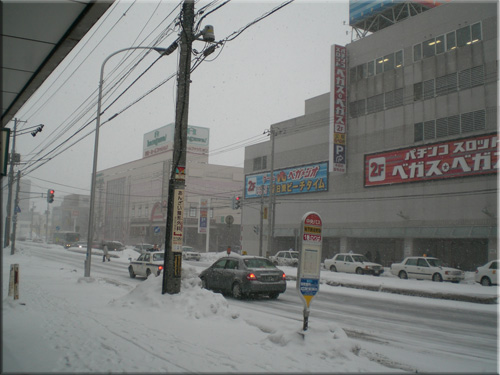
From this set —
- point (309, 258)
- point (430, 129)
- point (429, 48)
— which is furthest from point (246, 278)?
point (429, 48)

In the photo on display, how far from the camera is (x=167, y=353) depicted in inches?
260

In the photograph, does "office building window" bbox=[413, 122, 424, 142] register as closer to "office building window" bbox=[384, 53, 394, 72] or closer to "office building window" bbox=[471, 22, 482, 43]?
"office building window" bbox=[384, 53, 394, 72]

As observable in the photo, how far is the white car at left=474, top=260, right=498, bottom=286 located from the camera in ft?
74.7

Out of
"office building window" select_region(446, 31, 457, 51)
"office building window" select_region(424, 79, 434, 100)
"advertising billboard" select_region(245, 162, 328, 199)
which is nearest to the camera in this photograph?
"office building window" select_region(446, 31, 457, 51)

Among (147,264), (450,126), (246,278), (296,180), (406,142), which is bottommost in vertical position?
(147,264)

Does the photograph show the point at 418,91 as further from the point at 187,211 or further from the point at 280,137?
the point at 187,211

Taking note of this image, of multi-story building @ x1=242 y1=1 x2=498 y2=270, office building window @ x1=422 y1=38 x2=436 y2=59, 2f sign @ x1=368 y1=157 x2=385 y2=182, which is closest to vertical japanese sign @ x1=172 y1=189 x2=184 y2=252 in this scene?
multi-story building @ x1=242 y1=1 x2=498 y2=270

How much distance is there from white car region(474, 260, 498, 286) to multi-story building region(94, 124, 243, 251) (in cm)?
5445

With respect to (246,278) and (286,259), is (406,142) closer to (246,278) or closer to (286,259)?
(286,259)

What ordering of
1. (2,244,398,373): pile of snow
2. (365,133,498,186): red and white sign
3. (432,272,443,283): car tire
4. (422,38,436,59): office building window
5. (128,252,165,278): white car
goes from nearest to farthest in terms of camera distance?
(2,244,398,373): pile of snow
(128,252,165,278): white car
(432,272,443,283): car tire
(365,133,498,186): red and white sign
(422,38,436,59): office building window

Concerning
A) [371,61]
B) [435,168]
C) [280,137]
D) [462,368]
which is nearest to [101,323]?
[462,368]

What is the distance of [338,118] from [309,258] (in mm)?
33085

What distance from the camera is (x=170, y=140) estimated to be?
89875mm

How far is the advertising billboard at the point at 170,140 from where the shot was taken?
9088 cm
